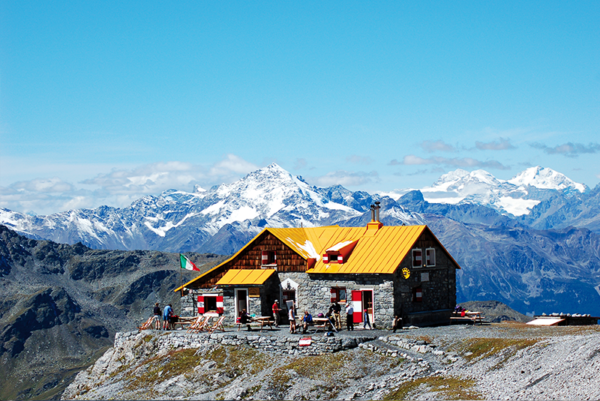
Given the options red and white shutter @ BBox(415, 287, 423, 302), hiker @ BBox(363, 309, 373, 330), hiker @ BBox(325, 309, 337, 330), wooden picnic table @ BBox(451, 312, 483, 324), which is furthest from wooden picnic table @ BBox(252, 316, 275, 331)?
wooden picnic table @ BBox(451, 312, 483, 324)

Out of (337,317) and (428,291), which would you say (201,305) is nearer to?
(337,317)

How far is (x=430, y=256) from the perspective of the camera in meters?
62.0

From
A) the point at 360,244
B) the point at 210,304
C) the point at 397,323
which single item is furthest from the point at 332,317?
the point at 210,304

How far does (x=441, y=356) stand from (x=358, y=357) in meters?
5.52

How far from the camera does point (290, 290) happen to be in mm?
61344

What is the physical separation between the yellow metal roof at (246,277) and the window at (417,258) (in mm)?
12789

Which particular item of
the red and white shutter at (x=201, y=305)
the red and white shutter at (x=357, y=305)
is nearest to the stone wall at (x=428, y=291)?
the red and white shutter at (x=357, y=305)

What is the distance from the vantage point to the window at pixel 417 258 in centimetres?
5956

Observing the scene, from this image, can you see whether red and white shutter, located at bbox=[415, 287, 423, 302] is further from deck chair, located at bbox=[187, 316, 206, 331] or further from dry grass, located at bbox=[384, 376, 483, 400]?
dry grass, located at bbox=[384, 376, 483, 400]

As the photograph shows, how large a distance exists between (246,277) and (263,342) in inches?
495

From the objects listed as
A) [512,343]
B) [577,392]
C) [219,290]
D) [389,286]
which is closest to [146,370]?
[219,290]

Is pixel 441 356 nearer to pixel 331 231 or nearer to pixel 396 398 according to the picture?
pixel 396 398

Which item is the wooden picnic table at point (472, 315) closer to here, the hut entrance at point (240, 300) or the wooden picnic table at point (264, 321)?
the wooden picnic table at point (264, 321)

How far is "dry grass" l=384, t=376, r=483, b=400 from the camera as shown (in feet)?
112
